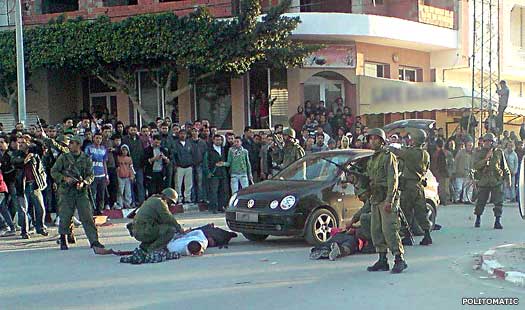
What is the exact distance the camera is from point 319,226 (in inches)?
428

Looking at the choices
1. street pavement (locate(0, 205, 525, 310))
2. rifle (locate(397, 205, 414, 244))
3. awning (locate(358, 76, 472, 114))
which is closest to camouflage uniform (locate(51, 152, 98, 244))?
street pavement (locate(0, 205, 525, 310))

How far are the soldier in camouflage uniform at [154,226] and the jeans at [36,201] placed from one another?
2.87 metres

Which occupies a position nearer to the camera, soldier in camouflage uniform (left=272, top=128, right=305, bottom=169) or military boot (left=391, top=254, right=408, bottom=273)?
military boot (left=391, top=254, right=408, bottom=273)

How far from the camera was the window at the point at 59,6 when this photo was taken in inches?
996

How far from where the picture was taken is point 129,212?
14773 millimetres

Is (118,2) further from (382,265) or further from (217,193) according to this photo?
(382,265)

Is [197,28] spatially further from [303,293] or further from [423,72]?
[303,293]

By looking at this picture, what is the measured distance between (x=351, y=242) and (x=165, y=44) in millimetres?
11918

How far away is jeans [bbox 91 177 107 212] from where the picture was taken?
46.2ft

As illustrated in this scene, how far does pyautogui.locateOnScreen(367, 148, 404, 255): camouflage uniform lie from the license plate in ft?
8.17

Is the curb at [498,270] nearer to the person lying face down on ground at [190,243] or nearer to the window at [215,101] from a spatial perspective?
the person lying face down on ground at [190,243]

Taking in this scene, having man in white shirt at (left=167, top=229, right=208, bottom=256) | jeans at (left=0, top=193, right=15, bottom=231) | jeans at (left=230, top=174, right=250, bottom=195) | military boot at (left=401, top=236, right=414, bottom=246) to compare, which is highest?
jeans at (left=230, top=174, right=250, bottom=195)

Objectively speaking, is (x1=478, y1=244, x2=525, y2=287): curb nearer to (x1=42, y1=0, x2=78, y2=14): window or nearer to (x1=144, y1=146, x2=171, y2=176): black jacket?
(x1=144, y1=146, x2=171, y2=176): black jacket

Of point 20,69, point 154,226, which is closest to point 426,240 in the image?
point 154,226
